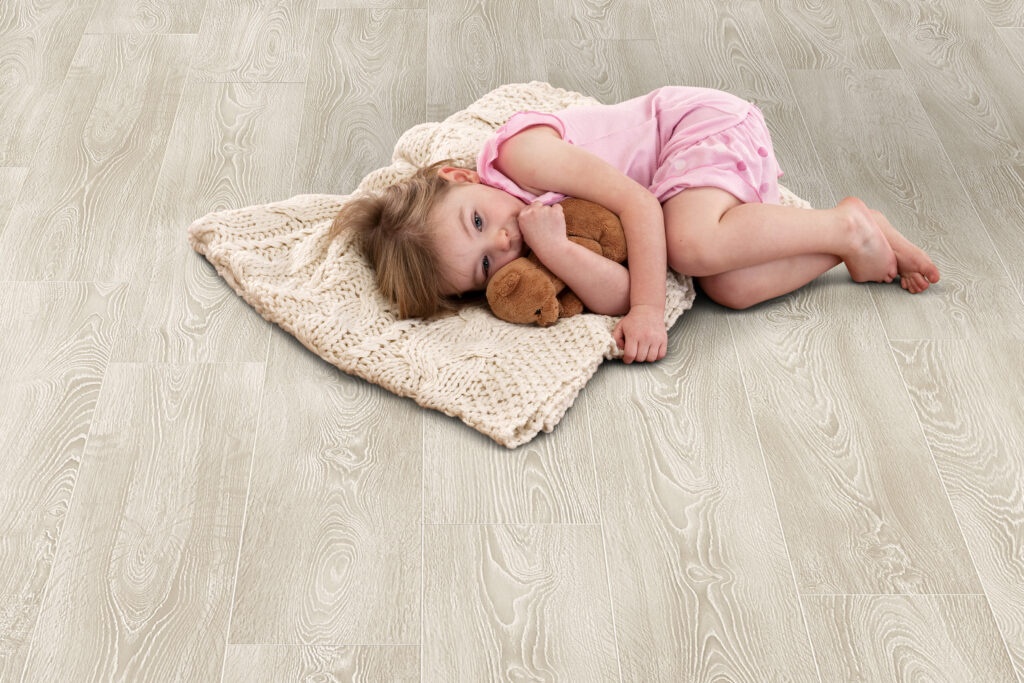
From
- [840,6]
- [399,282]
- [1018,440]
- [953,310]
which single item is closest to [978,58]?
[840,6]

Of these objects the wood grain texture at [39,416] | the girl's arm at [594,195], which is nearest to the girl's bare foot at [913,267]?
the girl's arm at [594,195]

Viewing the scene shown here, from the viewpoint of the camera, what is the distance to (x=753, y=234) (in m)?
1.36

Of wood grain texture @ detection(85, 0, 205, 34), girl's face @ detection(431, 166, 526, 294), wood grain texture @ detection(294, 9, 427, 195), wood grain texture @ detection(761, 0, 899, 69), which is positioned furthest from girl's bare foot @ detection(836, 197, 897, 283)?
wood grain texture @ detection(85, 0, 205, 34)

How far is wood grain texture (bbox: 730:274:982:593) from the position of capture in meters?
1.07

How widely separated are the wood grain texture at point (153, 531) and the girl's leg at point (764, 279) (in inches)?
27.7

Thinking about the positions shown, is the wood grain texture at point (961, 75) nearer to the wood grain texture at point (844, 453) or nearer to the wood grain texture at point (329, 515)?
the wood grain texture at point (844, 453)

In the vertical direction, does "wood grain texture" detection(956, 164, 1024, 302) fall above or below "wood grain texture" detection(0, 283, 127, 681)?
above

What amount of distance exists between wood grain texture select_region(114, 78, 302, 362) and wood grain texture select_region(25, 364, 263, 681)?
0.06m

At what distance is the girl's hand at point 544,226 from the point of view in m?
1.33

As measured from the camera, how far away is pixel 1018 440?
122 centimetres

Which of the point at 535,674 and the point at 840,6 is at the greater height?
the point at 840,6

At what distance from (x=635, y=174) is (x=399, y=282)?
0.45 m

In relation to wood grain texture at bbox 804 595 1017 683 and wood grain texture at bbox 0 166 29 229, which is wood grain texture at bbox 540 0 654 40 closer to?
wood grain texture at bbox 0 166 29 229

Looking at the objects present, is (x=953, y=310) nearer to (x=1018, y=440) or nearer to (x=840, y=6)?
(x=1018, y=440)
